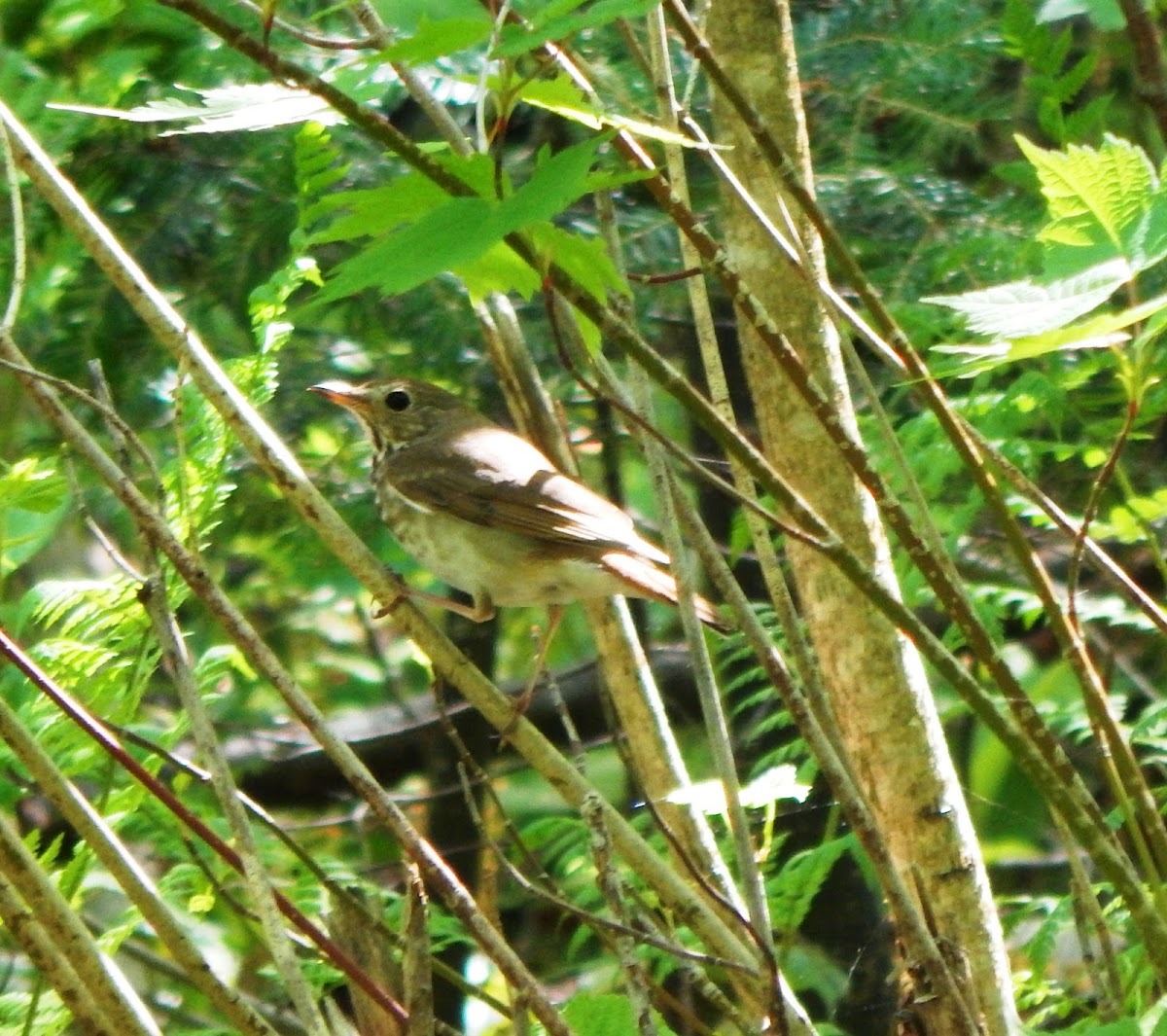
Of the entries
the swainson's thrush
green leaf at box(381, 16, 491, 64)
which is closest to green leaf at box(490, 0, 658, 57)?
green leaf at box(381, 16, 491, 64)

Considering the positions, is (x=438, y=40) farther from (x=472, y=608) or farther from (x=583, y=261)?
(x=472, y=608)

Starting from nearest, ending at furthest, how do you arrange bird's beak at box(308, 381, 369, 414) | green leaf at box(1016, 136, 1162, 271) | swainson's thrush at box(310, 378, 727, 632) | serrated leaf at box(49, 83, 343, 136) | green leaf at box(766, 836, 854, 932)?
green leaf at box(1016, 136, 1162, 271), serrated leaf at box(49, 83, 343, 136), green leaf at box(766, 836, 854, 932), swainson's thrush at box(310, 378, 727, 632), bird's beak at box(308, 381, 369, 414)

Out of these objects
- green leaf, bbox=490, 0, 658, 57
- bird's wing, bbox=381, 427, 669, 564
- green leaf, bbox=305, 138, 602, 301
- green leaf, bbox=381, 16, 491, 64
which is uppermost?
green leaf, bbox=381, 16, 491, 64

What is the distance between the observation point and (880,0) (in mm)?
3928

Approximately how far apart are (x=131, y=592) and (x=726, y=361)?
2.62 metres

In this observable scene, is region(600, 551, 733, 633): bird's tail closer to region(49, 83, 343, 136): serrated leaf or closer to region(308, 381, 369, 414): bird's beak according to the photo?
region(308, 381, 369, 414): bird's beak

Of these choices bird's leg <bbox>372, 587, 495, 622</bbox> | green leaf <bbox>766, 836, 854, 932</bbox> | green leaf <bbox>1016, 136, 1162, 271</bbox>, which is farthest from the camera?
bird's leg <bbox>372, 587, 495, 622</bbox>

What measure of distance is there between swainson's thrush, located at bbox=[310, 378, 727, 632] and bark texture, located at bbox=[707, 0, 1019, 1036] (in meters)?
1.26

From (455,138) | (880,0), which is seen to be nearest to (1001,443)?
(455,138)

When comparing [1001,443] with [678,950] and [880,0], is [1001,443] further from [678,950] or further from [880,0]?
[880,0]

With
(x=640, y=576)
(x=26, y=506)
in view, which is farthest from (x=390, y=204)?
(x=640, y=576)

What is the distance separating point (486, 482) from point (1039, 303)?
2472 millimetres

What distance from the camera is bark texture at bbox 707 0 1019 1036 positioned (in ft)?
6.20

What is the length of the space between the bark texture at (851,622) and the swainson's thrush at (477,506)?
4.15ft
